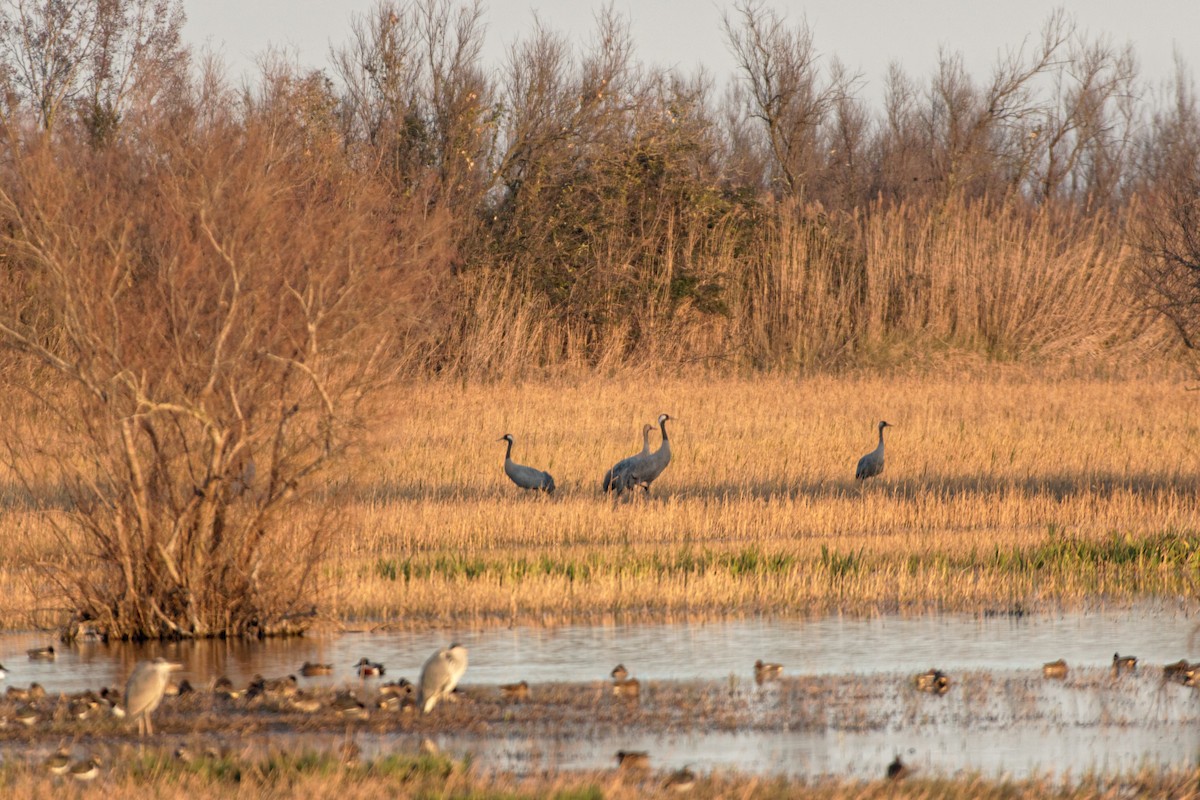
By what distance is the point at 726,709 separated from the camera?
8.75 m

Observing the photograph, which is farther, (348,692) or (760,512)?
(760,512)

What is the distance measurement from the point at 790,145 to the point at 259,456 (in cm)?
3829

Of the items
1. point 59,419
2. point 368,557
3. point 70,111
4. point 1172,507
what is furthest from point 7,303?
point 70,111

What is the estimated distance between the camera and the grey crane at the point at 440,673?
27.0 feet

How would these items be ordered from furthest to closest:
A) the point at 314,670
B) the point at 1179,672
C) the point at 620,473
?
the point at 620,473 < the point at 314,670 < the point at 1179,672

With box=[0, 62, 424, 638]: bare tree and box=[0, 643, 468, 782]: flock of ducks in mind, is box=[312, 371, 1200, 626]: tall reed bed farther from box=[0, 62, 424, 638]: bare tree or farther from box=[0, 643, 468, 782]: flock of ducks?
box=[0, 643, 468, 782]: flock of ducks

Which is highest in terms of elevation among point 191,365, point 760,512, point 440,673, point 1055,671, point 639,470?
point 191,365

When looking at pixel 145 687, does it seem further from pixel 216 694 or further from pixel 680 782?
pixel 680 782

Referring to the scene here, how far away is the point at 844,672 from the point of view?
977cm

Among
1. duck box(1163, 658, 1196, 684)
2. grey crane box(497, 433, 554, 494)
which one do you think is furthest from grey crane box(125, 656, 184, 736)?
Result: grey crane box(497, 433, 554, 494)

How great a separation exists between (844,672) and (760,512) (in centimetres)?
643

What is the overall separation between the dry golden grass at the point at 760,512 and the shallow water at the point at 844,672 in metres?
0.72

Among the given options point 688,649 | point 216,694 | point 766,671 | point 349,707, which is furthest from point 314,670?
point 766,671

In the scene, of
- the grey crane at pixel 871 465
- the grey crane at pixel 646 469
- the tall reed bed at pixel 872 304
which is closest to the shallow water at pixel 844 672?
the grey crane at pixel 646 469
